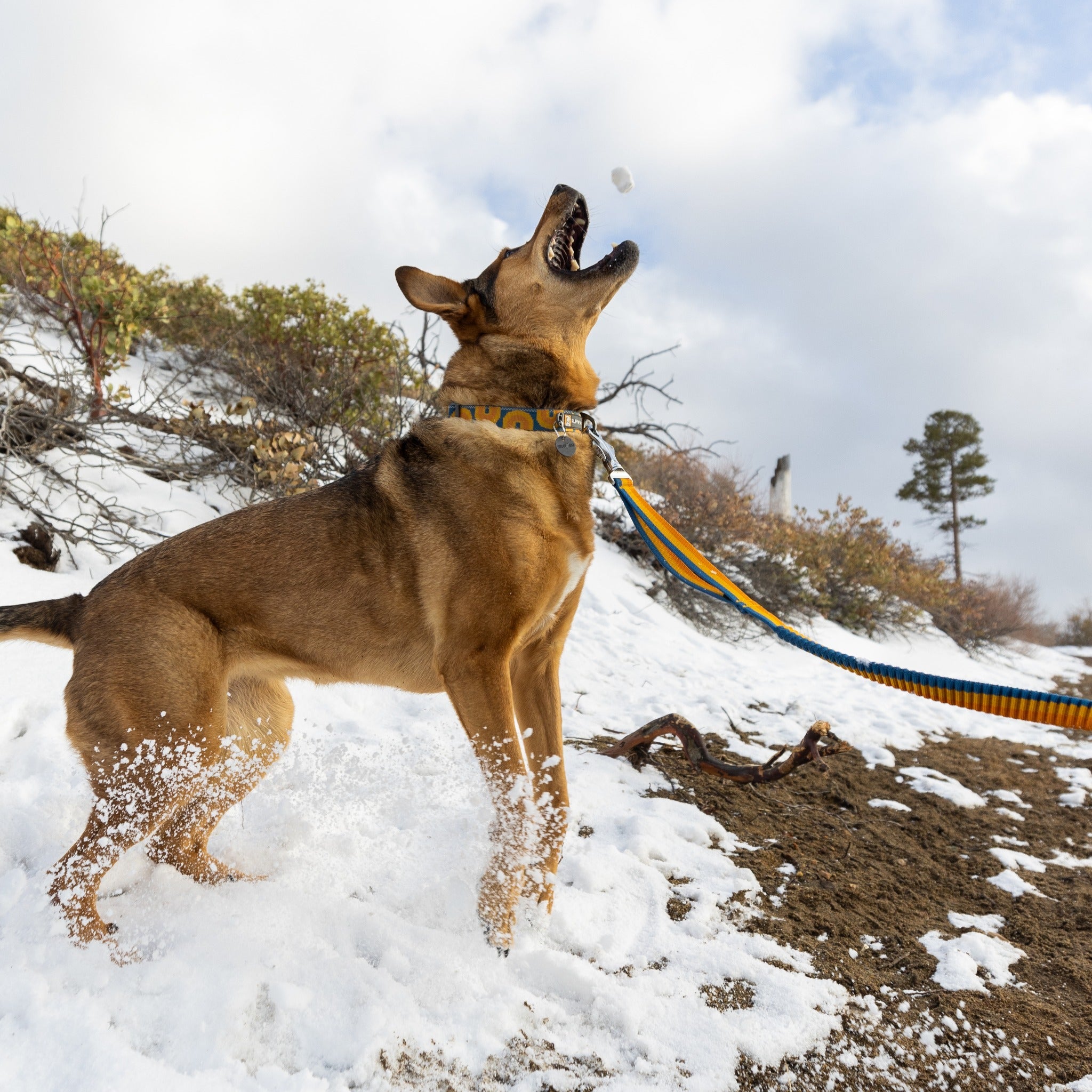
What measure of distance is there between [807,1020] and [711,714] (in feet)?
12.1

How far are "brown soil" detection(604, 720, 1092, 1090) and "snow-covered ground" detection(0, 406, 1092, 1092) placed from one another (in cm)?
10

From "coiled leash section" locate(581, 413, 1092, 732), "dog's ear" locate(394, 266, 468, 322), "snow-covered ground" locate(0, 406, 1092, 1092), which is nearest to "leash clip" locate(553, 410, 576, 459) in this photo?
"coiled leash section" locate(581, 413, 1092, 732)

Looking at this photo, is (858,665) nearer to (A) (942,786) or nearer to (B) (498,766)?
(B) (498,766)

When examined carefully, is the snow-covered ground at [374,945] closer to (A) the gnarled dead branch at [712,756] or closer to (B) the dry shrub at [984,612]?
(A) the gnarled dead branch at [712,756]

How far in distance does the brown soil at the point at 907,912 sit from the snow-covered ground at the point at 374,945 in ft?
0.31

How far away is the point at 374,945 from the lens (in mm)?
2246

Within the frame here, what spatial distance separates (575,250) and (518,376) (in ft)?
2.55

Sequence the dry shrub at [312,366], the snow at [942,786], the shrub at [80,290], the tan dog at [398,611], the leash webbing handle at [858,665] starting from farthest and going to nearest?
the dry shrub at [312,366], the shrub at [80,290], the snow at [942,786], the tan dog at [398,611], the leash webbing handle at [858,665]

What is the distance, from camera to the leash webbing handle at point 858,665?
1.74 metres

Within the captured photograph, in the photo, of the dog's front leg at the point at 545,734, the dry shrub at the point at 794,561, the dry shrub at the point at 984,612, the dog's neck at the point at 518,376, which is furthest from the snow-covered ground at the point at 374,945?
the dry shrub at the point at 984,612

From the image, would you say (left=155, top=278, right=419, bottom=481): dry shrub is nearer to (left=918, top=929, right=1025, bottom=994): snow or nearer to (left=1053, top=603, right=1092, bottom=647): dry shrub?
(left=918, top=929, right=1025, bottom=994): snow

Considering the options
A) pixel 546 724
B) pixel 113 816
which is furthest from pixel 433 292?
pixel 113 816

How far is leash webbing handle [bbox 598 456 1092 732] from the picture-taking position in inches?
68.6

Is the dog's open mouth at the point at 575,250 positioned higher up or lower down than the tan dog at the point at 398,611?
higher up
